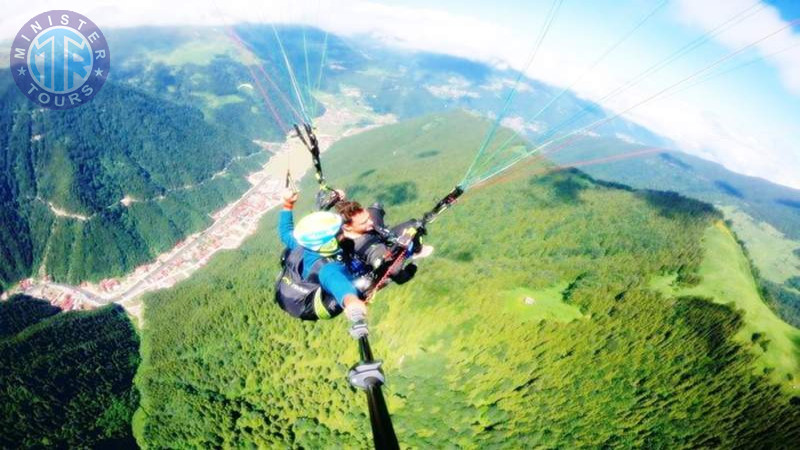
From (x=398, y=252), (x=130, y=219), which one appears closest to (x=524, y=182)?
(x=398, y=252)

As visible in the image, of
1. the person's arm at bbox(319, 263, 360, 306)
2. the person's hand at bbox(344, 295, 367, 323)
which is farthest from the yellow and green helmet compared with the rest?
the person's hand at bbox(344, 295, 367, 323)

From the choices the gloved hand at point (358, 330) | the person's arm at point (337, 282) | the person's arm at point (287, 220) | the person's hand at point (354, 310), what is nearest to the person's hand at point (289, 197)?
the person's arm at point (287, 220)

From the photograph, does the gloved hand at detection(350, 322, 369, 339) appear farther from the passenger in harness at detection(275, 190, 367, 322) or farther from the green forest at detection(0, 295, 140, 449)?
the green forest at detection(0, 295, 140, 449)

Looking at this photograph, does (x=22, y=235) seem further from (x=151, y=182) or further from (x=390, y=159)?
→ (x=390, y=159)

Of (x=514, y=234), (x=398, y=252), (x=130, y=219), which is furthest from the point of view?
(x=130, y=219)

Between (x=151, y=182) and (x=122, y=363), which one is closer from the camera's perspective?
(x=122, y=363)

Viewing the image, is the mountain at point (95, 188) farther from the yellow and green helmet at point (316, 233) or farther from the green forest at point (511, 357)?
the yellow and green helmet at point (316, 233)
